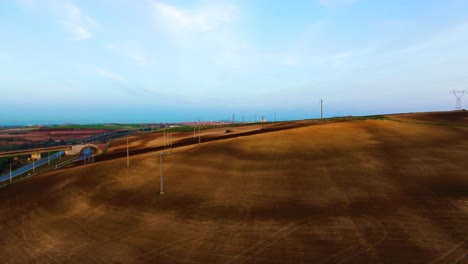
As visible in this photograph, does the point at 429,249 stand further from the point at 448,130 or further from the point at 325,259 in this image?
the point at 448,130

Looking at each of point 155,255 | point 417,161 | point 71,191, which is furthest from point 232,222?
point 417,161

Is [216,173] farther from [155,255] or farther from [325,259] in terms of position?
[325,259]

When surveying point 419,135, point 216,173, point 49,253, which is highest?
point 419,135

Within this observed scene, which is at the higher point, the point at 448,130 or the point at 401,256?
the point at 448,130

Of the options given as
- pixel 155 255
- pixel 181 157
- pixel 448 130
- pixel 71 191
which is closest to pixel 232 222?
pixel 155 255

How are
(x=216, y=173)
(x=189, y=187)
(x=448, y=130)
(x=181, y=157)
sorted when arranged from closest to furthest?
(x=189, y=187) → (x=216, y=173) → (x=181, y=157) → (x=448, y=130)

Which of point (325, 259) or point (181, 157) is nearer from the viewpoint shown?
point (325, 259)

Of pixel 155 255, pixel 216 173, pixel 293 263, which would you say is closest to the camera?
pixel 293 263
